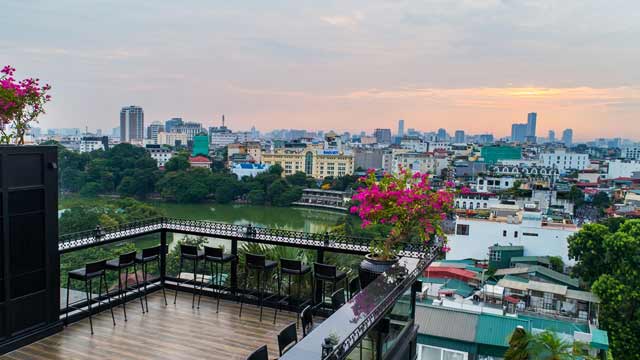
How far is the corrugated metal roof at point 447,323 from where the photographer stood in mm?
11664

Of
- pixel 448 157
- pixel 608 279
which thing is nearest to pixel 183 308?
pixel 608 279

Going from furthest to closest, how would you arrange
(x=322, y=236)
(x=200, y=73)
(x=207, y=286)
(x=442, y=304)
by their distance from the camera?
(x=200, y=73), (x=442, y=304), (x=207, y=286), (x=322, y=236)

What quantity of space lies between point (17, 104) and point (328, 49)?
29.6m

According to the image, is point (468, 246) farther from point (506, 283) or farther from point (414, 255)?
point (414, 255)

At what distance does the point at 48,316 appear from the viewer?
420 centimetres

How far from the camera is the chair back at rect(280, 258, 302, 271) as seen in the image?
185 inches

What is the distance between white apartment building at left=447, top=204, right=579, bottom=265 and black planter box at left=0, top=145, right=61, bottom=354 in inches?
962

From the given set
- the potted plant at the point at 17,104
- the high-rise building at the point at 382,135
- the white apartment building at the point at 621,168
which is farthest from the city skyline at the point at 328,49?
the high-rise building at the point at 382,135

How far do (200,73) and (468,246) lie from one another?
116 feet

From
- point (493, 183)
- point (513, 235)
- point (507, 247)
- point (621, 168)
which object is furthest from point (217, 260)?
point (621, 168)

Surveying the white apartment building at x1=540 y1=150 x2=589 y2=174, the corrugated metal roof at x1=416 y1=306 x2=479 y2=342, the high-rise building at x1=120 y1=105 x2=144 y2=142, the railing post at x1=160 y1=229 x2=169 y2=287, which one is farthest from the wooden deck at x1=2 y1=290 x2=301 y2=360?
the high-rise building at x1=120 y1=105 x2=144 y2=142

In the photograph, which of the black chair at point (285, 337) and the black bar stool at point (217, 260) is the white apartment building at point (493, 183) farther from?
the black chair at point (285, 337)

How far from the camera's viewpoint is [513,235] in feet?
84.3

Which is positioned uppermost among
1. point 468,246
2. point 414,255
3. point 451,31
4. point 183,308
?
point 451,31
